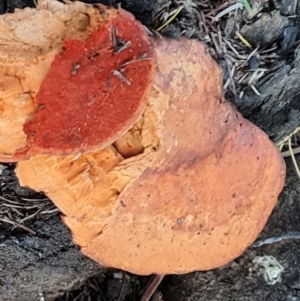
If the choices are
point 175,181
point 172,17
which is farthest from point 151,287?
point 172,17

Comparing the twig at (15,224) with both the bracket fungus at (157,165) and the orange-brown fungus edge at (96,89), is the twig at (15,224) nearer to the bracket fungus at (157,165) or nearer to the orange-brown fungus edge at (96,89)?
the bracket fungus at (157,165)

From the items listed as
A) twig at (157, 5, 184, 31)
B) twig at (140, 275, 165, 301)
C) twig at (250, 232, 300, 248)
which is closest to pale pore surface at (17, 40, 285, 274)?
twig at (157, 5, 184, 31)

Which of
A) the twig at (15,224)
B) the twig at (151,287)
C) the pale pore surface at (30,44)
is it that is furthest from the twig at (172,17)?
the twig at (151,287)

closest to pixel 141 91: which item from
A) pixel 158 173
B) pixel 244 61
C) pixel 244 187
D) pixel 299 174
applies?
pixel 158 173

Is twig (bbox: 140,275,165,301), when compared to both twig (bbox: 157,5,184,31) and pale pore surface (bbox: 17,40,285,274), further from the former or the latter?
twig (bbox: 157,5,184,31)

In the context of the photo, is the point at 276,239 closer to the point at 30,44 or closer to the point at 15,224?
the point at 15,224

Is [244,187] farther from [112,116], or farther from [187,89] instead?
[112,116]
